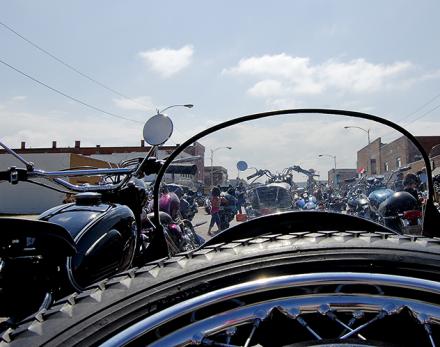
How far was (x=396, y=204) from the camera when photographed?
88.2 inches

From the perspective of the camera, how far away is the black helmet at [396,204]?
76.9 inches

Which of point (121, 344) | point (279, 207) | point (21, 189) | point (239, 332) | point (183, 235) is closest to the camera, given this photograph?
point (121, 344)

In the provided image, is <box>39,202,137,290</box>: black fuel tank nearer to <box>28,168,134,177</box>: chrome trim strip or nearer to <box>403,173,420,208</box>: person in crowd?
<box>28,168,134,177</box>: chrome trim strip

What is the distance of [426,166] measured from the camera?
1.66 meters

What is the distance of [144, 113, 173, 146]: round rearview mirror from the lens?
3.10 metres

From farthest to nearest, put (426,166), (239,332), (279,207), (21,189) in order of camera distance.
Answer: (21,189) < (279,207) < (426,166) < (239,332)

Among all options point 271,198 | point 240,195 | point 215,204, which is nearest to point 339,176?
point 271,198

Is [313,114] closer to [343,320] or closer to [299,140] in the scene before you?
[299,140]

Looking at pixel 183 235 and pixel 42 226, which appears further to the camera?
pixel 183 235

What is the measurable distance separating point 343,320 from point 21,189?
138ft

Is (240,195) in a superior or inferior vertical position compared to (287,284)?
superior

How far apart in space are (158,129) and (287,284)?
2.36m

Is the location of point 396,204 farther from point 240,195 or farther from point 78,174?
point 78,174

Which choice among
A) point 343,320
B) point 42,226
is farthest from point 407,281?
point 42,226
